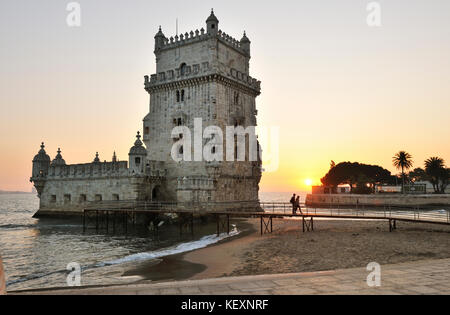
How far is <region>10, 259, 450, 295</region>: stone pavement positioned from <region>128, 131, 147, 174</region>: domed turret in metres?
32.6

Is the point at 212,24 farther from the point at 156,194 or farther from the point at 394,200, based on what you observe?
the point at 394,200

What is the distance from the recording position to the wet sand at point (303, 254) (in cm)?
1588

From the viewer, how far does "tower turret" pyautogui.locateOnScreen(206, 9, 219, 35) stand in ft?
134

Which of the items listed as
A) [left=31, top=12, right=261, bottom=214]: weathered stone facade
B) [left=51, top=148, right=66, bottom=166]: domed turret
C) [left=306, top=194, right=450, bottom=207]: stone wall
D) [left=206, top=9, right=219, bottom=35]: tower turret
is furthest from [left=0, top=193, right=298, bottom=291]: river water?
[left=306, top=194, right=450, bottom=207]: stone wall

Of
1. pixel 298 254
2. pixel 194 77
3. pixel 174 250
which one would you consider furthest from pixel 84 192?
pixel 298 254

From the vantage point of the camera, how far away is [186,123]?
41062 mm

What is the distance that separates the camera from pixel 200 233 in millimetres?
32719

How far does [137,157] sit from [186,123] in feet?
22.2

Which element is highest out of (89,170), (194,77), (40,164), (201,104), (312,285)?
(194,77)

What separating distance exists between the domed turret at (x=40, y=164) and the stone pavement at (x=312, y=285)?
161 feet

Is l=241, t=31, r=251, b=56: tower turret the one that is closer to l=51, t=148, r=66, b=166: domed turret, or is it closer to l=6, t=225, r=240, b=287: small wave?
l=6, t=225, r=240, b=287: small wave

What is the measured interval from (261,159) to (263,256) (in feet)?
95.2
